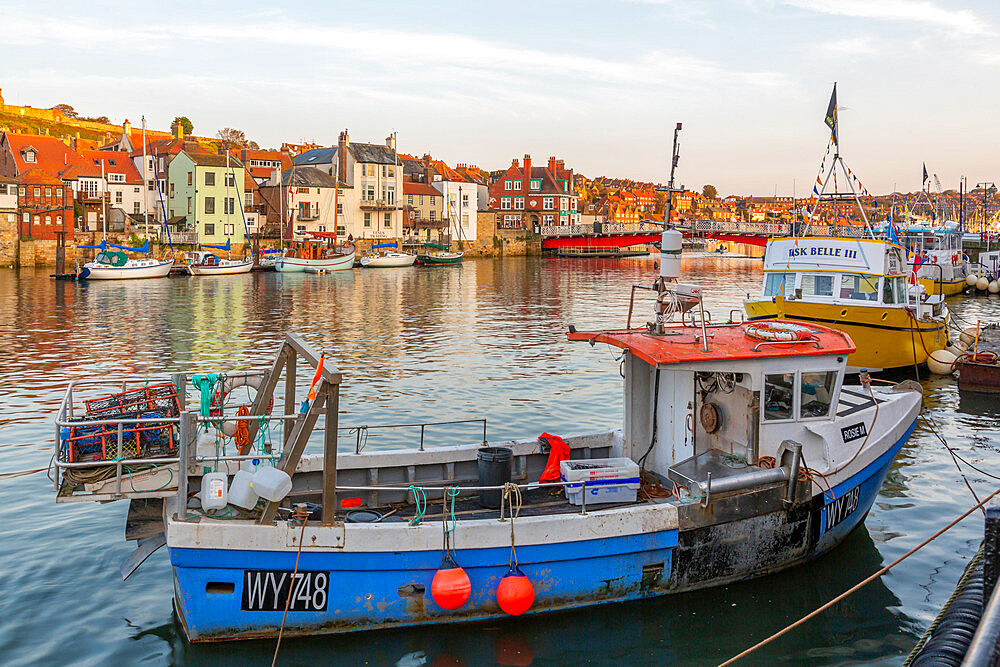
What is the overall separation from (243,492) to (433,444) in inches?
332

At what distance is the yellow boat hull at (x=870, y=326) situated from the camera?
936 inches

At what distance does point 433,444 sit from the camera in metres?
17.2

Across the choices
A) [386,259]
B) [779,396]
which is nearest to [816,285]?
[779,396]

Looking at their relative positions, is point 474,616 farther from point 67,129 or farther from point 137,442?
point 67,129

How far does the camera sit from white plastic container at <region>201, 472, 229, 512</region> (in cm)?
898

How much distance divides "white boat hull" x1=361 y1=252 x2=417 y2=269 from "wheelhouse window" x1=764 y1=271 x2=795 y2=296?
64537 millimetres

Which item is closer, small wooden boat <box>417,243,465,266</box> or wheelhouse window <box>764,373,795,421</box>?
wheelhouse window <box>764,373,795,421</box>

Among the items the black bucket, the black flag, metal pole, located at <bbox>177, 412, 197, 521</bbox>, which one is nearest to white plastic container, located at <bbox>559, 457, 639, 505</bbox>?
the black bucket

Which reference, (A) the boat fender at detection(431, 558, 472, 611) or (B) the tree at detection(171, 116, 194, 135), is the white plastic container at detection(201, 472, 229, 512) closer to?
(A) the boat fender at detection(431, 558, 472, 611)

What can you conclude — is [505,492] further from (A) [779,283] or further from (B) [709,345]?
(A) [779,283]

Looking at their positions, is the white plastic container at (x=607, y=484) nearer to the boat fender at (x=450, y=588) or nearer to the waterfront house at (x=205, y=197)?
the boat fender at (x=450, y=588)

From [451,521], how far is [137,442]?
3.63 meters

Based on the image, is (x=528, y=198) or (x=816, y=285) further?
(x=528, y=198)

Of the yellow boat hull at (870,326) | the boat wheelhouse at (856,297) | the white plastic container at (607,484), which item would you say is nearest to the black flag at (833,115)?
the boat wheelhouse at (856,297)
